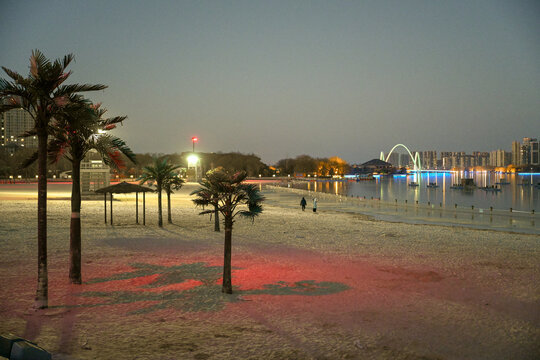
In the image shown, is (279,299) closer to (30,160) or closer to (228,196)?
(228,196)

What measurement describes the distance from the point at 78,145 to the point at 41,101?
7.63 ft

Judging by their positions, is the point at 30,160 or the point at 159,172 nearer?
the point at 30,160

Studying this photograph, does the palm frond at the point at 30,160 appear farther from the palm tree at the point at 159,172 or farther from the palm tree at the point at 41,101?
the palm tree at the point at 159,172

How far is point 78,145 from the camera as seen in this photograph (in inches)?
488

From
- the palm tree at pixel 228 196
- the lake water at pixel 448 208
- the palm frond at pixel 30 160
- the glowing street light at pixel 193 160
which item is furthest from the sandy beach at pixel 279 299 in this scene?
the glowing street light at pixel 193 160

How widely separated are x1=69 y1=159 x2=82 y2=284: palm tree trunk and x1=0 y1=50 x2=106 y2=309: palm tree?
1.79 m

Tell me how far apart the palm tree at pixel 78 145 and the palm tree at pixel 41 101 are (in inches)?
26.0

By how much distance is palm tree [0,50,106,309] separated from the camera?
33.0 ft

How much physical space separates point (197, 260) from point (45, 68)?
9.11 meters

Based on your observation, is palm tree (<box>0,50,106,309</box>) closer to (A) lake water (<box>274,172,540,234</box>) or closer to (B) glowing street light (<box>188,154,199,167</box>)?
(A) lake water (<box>274,172,540,234</box>)

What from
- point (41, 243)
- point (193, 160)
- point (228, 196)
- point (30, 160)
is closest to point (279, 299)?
point (228, 196)

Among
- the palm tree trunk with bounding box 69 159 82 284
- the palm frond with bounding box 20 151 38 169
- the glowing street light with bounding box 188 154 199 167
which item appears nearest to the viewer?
the palm tree trunk with bounding box 69 159 82 284

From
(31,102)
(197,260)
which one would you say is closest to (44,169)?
(31,102)

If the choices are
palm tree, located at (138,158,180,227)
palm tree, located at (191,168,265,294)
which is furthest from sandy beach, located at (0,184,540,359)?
palm tree, located at (138,158,180,227)
